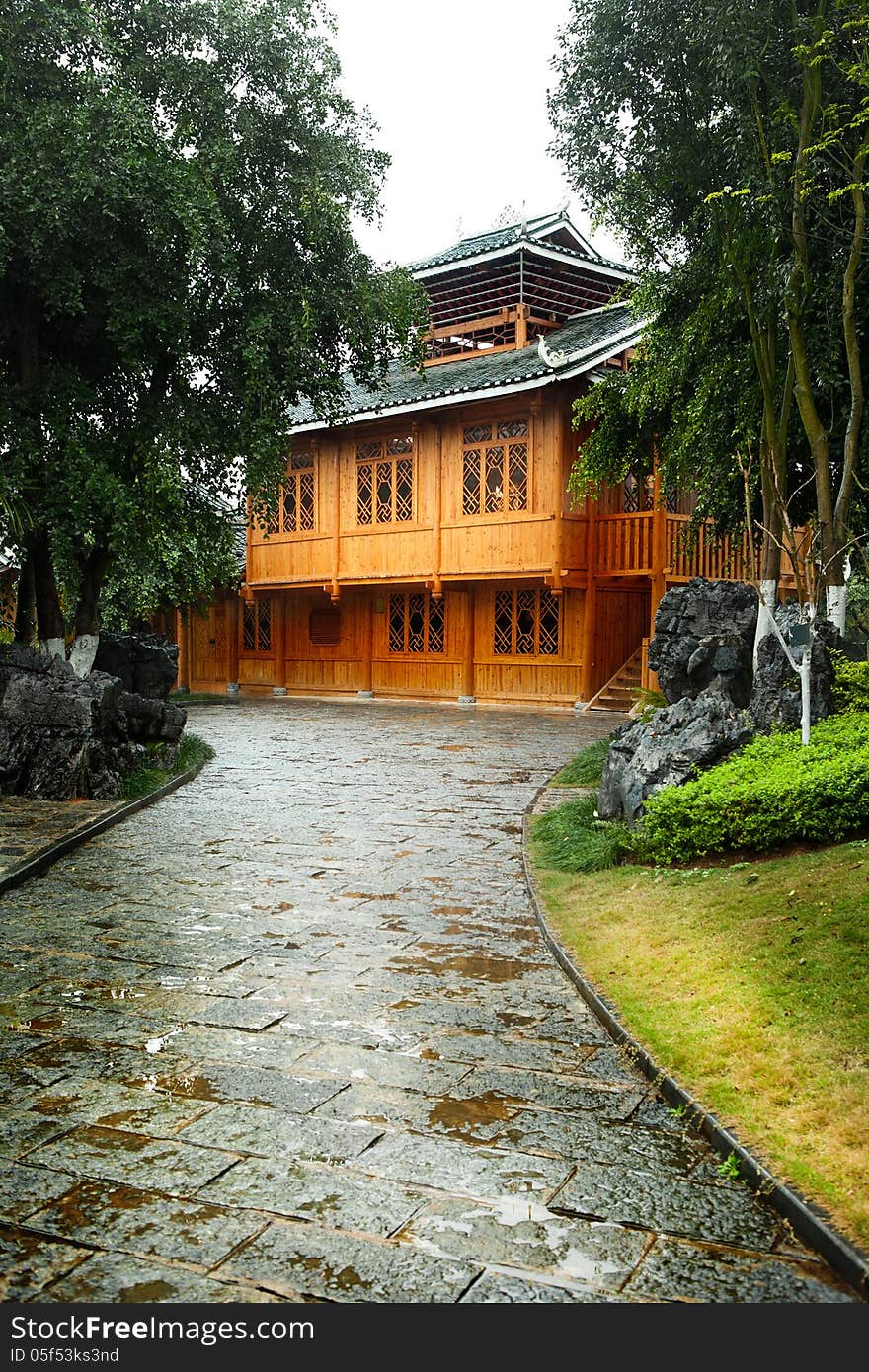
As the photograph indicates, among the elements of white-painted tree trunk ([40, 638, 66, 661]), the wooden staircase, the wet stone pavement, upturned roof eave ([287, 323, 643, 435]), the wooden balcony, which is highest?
upturned roof eave ([287, 323, 643, 435])

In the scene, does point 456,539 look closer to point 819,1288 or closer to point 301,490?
point 301,490

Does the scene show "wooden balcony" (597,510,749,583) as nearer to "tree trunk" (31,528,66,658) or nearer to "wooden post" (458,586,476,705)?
"wooden post" (458,586,476,705)

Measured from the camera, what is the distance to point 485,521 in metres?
21.9

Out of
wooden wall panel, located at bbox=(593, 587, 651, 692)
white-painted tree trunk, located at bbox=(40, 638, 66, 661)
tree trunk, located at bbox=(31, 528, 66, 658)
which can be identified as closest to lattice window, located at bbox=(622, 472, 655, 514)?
wooden wall panel, located at bbox=(593, 587, 651, 692)

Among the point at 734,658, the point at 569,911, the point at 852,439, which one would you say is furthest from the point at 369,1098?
the point at 852,439

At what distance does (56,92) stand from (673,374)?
6.85m

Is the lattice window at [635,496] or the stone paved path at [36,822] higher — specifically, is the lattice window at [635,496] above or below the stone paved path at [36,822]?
above

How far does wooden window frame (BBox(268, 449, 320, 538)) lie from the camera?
25.5 meters

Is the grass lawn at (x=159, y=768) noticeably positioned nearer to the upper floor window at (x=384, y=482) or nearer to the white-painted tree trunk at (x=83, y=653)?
the white-painted tree trunk at (x=83, y=653)

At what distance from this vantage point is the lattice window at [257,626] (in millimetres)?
28812

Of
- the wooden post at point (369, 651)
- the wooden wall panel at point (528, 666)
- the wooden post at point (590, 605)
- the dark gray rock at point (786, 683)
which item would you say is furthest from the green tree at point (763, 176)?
the wooden post at point (369, 651)

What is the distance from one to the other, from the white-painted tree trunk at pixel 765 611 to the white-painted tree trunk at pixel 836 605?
463mm

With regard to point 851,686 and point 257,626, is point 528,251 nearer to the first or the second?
point 257,626

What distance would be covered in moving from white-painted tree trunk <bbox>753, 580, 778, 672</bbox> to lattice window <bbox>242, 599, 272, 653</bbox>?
19626 mm
